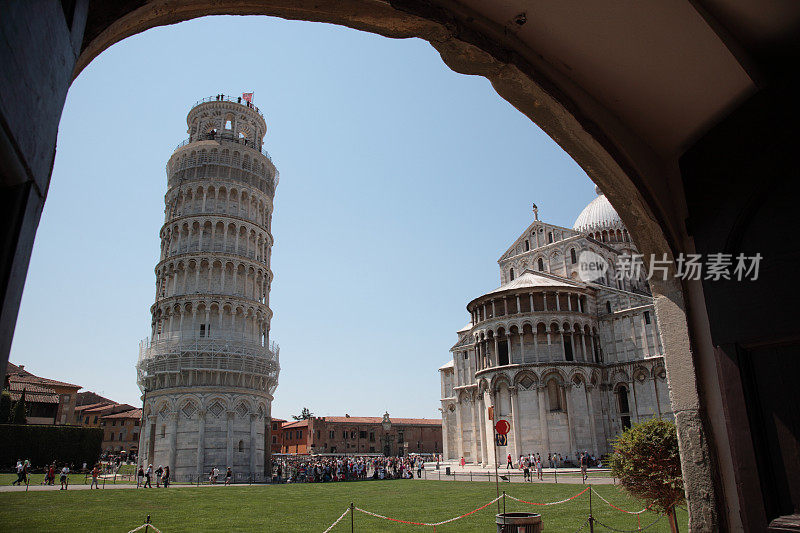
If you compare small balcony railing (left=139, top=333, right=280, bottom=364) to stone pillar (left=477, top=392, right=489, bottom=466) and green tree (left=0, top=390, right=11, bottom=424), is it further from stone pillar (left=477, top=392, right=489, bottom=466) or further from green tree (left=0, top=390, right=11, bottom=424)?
stone pillar (left=477, top=392, right=489, bottom=466)

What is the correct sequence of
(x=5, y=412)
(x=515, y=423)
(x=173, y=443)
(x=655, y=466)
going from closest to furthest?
(x=655, y=466)
(x=515, y=423)
(x=173, y=443)
(x=5, y=412)

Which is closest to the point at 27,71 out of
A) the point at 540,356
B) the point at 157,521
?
the point at 157,521

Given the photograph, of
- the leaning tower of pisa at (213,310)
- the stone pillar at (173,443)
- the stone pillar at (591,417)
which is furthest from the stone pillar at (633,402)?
the stone pillar at (173,443)

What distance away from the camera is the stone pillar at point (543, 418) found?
33534 mm

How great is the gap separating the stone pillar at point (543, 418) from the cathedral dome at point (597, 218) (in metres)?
19.0

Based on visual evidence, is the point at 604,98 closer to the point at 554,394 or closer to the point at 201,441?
the point at 554,394

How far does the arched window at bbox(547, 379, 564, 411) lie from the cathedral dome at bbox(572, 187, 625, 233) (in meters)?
18.0

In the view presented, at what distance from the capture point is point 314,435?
3056 inches

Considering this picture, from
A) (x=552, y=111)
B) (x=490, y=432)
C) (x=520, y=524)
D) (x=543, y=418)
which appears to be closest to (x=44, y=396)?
(x=490, y=432)

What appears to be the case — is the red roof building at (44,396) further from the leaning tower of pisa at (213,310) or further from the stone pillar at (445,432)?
the stone pillar at (445,432)

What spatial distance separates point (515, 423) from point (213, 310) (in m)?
22.4

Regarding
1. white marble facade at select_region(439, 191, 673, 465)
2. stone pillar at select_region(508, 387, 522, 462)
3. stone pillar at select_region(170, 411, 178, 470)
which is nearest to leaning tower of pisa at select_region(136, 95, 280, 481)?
stone pillar at select_region(170, 411, 178, 470)

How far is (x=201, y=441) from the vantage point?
34.7m

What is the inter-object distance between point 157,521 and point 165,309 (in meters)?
27.8
